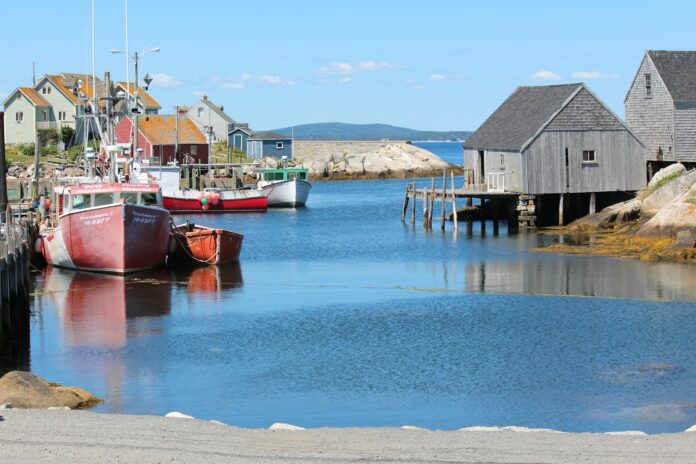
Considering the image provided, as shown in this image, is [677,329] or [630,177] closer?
[677,329]

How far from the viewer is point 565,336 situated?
26156 millimetres

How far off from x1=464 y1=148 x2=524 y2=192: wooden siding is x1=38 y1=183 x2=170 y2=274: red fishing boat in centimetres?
1871

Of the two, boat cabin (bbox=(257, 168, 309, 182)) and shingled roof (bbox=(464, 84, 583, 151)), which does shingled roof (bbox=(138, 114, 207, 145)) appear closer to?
boat cabin (bbox=(257, 168, 309, 182))

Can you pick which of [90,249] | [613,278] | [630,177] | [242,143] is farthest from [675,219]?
[242,143]

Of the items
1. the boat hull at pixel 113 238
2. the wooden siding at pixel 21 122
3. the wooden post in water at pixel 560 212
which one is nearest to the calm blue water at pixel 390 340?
the boat hull at pixel 113 238

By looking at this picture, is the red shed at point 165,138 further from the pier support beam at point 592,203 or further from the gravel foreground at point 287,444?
the gravel foreground at point 287,444

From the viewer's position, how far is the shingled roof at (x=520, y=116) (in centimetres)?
5175

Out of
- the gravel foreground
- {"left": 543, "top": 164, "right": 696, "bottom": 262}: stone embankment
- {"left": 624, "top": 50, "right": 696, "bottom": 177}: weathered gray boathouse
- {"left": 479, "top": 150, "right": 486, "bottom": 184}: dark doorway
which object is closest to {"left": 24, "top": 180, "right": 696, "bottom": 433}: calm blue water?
{"left": 543, "top": 164, "right": 696, "bottom": 262}: stone embankment

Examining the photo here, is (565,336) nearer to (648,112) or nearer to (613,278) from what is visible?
(613,278)

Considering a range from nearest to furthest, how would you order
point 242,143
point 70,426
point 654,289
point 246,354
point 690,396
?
point 70,426
point 690,396
point 246,354
point 654,289
point 242,143

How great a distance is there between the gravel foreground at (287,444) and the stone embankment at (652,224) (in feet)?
85.8

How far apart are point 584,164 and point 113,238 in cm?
2384

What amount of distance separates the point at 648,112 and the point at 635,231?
1048cm

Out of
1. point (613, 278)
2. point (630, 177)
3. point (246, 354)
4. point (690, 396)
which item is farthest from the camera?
point (630, 177)
